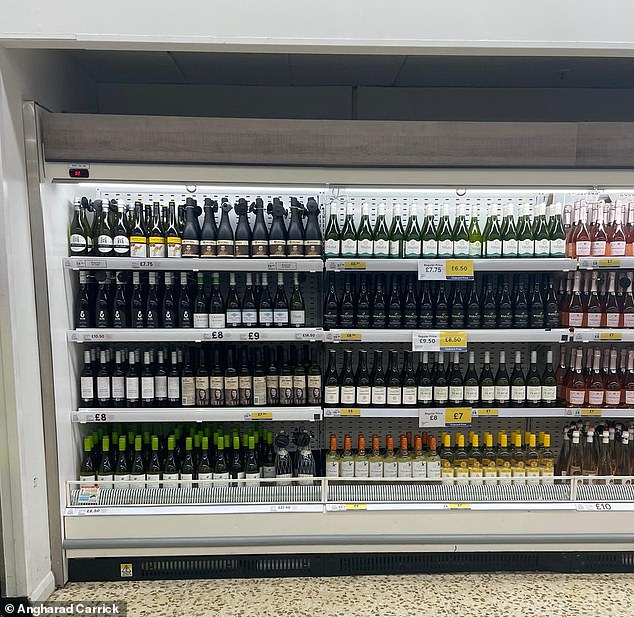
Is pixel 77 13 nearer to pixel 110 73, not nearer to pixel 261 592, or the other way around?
pixel 110 73

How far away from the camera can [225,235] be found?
8.66 ft

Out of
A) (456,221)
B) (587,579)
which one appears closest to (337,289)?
(456,221)

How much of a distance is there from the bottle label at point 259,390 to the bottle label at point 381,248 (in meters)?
0.90

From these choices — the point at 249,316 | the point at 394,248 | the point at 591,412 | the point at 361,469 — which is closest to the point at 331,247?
the point at 394,248

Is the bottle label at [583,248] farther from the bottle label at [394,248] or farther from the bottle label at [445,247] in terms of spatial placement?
the bottle label at [394,248]

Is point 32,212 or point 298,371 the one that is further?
point 298,371

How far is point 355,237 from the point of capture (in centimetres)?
285

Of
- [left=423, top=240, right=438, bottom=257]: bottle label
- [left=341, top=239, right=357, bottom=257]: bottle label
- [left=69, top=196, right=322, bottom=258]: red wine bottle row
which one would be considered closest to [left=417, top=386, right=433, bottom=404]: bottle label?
[left=423, top=240, right=438, bottom=257]: bottle label

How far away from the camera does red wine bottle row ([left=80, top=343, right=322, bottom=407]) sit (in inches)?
101

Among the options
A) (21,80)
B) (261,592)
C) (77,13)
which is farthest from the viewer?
(261,592)

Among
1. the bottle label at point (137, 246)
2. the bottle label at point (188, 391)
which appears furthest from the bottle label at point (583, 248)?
the bottle label at point (137, 246)

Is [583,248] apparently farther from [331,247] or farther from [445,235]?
[331,247]

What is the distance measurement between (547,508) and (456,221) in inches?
61.8

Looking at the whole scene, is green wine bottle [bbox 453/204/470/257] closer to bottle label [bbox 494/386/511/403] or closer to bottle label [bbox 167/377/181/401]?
bottle label [bbox 494/386/511/403]
